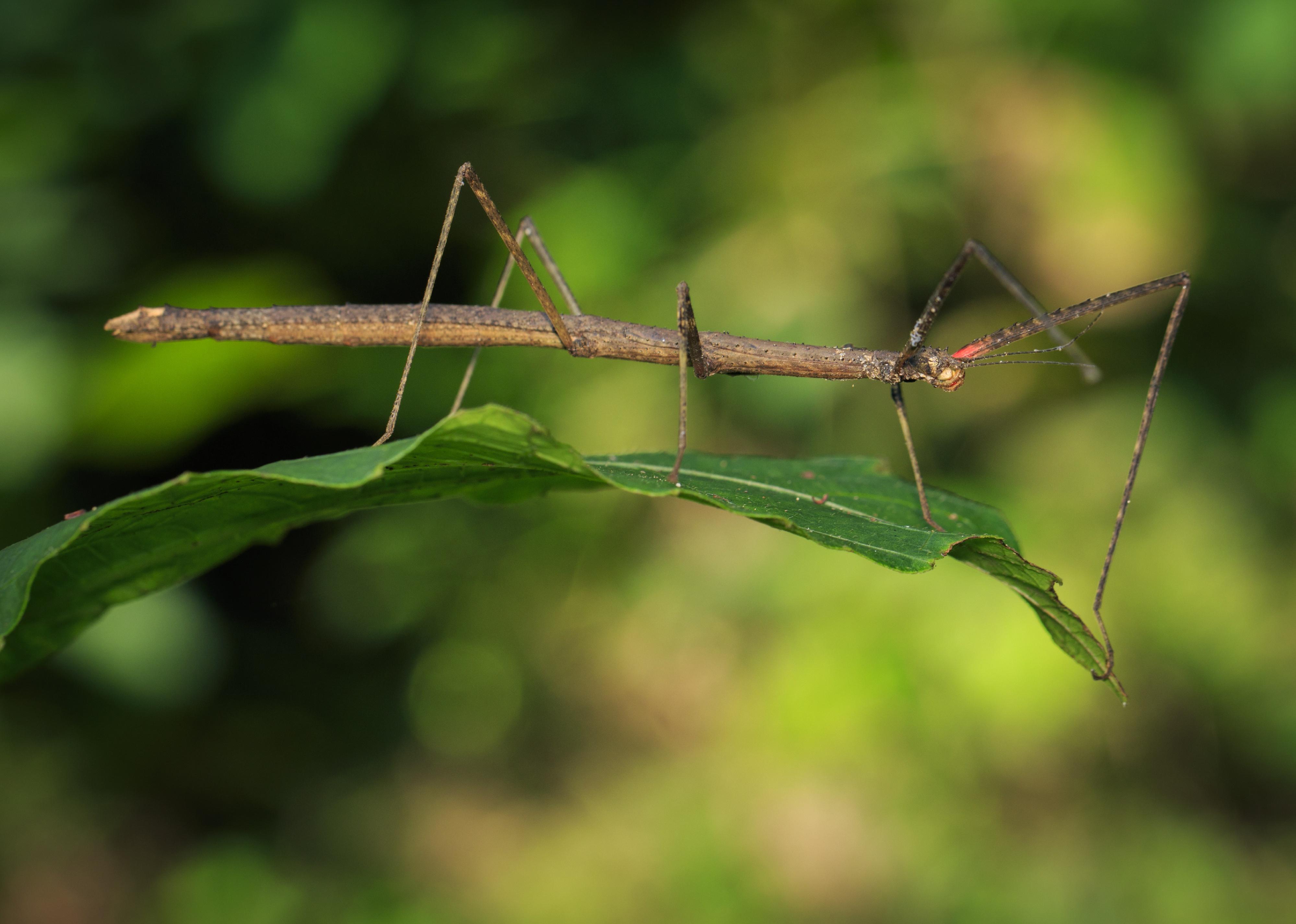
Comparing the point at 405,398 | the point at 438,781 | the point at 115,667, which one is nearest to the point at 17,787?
the point at 115,667

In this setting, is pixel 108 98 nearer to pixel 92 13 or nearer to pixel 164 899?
pixel 92 13

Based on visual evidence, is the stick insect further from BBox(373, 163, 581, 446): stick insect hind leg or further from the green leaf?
the green leaf

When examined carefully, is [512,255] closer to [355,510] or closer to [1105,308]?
[355,510]

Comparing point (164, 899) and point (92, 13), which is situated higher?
point (92, 13)

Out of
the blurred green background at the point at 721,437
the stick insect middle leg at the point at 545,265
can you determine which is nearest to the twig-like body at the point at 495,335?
the stick insect middle leg at the point at 545,265

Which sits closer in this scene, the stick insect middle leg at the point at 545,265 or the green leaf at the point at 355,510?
the green leaf at the point at 355,510

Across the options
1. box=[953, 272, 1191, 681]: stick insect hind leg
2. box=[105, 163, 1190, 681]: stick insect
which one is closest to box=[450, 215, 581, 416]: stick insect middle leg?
box=[105, 163, 1190, 681]: stick insect

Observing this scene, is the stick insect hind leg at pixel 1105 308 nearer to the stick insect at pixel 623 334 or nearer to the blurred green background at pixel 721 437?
the stick insect at pixel 623 334
